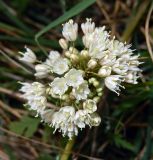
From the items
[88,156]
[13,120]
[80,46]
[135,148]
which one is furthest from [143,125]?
[13,120]

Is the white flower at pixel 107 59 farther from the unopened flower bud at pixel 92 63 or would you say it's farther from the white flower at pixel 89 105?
the white flower at pixel 89 105

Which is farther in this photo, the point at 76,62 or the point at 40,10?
the point at 40,10

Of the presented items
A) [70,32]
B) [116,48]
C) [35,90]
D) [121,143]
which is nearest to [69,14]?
[70,32]

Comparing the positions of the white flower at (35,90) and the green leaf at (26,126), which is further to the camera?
the green leaf at (26,126)

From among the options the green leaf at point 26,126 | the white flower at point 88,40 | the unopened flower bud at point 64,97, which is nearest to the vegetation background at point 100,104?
the green leaf at point 26,126

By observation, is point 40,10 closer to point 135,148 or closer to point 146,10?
point 146,10

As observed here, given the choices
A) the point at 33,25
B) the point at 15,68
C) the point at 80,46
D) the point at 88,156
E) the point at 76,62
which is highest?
the point at 33,25

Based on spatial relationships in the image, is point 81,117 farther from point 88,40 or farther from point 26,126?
point 26,126
